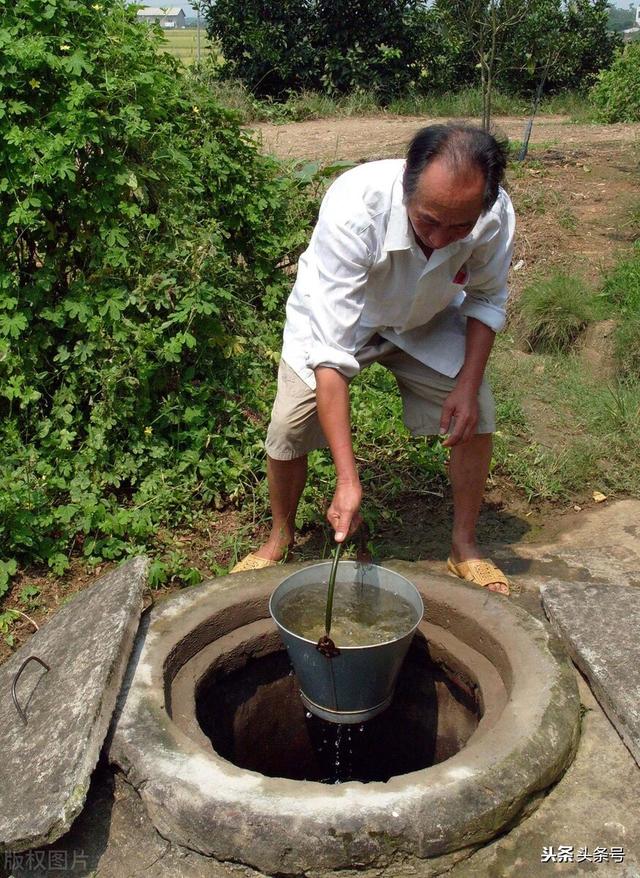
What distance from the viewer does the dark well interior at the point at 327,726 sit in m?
2.78

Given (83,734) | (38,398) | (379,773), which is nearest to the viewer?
(83,734)

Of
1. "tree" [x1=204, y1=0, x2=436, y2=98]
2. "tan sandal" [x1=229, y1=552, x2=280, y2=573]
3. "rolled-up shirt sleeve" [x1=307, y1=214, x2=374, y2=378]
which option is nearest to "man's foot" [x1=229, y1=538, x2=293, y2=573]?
"tan sandal" [x1=229, y1=552, x2=280, y2=573]

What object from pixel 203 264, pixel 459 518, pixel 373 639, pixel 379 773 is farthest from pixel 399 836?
pixel 203 264

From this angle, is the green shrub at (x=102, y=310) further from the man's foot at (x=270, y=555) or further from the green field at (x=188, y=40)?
the green field at (x=188, y=40)

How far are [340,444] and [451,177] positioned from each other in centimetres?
75

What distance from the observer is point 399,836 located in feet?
6.29

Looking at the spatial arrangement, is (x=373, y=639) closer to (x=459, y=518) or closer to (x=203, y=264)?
(x=459, y=518)

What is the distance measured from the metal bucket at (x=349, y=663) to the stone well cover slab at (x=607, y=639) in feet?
1.45

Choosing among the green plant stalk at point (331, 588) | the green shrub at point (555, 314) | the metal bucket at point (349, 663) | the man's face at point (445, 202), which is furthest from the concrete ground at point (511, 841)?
the green shrub at point (555, 314)

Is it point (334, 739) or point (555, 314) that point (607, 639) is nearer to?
point (334, 739)

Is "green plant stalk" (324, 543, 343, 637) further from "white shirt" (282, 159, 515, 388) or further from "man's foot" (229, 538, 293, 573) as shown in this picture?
"man's foot" (229, 538, 293, 573)

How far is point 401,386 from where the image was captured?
10.7 feet

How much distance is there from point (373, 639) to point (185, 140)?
3.00 metres

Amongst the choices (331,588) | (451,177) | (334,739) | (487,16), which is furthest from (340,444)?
(487,16)
